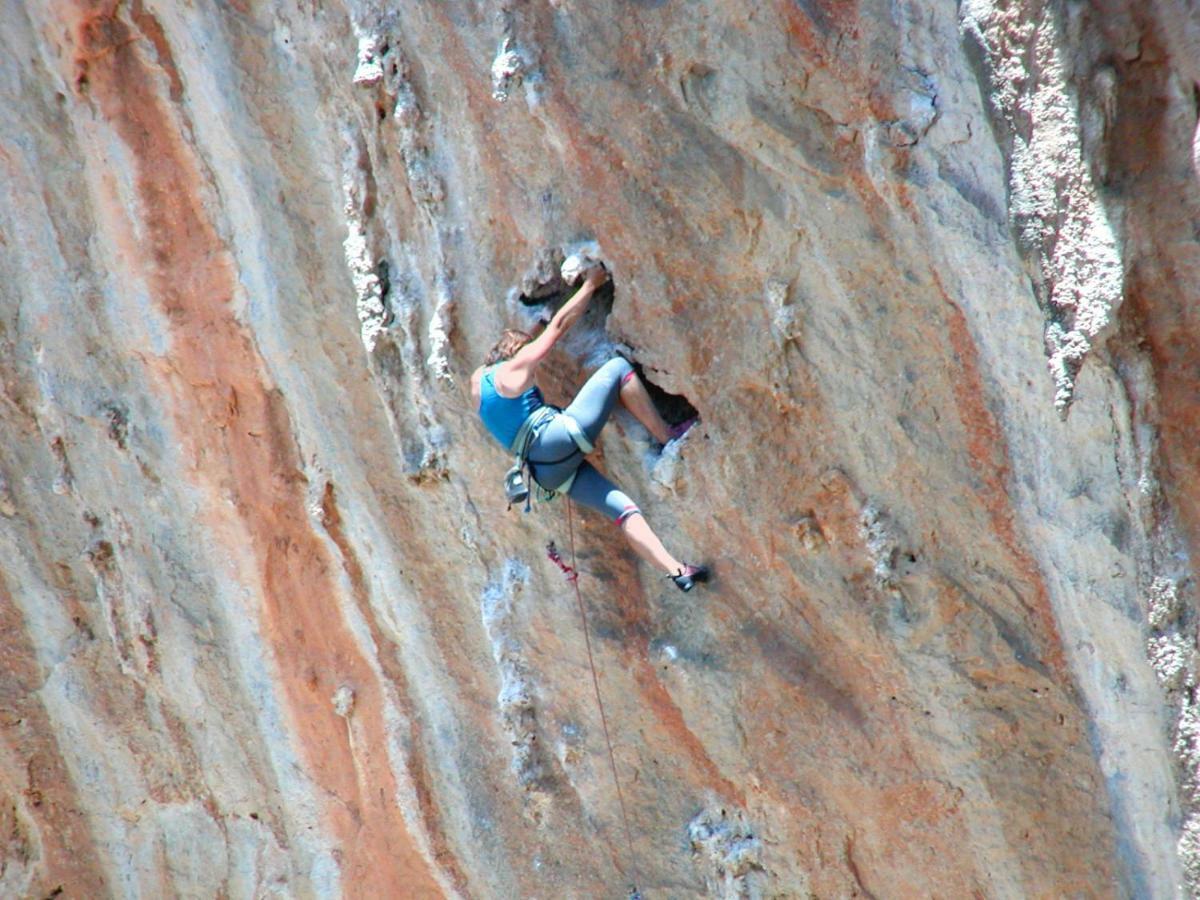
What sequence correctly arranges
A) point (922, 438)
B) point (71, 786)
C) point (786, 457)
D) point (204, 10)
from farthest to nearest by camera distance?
point (71, 786)
point (204, 10)
point (786, 457)
point (922, 438)

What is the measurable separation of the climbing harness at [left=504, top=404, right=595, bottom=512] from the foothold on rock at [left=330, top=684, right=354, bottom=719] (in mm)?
1429

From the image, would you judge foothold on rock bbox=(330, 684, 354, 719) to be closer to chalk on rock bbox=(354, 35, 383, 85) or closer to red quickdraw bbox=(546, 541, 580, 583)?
red quickdraw bbox=(546, 541, 580, 583)

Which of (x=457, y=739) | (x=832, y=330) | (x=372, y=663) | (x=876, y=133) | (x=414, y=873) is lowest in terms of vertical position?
(x=414, y=873)

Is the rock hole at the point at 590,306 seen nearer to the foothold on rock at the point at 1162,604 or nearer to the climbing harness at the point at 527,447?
the climbing harness at the point at 527,447

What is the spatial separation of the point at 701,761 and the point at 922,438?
4.97 ft

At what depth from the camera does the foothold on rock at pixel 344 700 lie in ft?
16.9

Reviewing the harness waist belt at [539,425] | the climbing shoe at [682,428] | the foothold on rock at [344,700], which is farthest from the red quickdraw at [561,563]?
the foothold on rock at [344,700]

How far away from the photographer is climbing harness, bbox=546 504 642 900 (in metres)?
4.44

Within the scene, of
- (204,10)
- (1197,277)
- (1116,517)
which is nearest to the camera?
(1197,277)

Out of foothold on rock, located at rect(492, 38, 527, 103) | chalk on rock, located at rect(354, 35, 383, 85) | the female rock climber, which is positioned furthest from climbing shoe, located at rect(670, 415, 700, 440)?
chalk on rock, located at rect(354, 35, 383, 85)

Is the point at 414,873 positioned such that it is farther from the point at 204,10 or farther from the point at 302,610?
the point at 204,10

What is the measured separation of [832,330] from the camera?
3.83m

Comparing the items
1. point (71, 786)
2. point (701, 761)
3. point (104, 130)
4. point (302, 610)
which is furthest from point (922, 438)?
point (71, 786)

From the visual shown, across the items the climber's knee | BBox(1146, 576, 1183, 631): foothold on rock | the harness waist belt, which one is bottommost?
BBox(1146, 576, 1183, 631): foothold on rock
